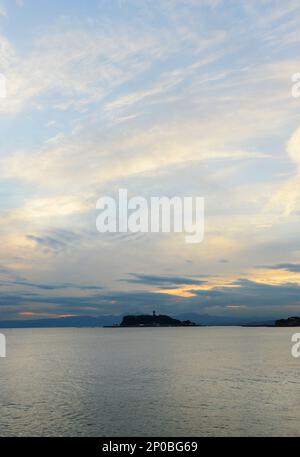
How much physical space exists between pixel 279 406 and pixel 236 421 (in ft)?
38.9

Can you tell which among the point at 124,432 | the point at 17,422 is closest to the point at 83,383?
the point at 17,422

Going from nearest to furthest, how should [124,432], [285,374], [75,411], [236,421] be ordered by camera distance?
[124,432] → [236,421] → [75,411] → [285,374]

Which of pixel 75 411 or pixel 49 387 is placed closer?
Answer: pixel 75 411

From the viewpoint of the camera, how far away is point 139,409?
206 ft

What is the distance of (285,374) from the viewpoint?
106 m

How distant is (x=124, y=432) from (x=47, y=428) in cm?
977

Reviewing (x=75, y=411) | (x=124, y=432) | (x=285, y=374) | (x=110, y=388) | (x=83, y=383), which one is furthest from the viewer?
(x=285, y=374)

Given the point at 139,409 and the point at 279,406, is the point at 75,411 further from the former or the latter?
the point at 279,406

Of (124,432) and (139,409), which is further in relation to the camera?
(139,409)

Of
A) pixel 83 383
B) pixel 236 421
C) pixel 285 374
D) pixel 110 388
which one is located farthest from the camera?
pixel 285 374

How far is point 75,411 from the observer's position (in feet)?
204
